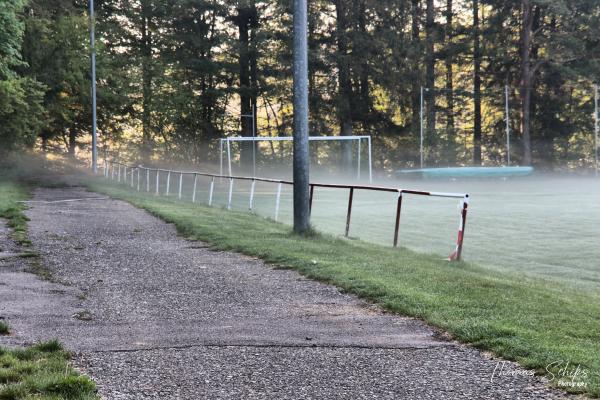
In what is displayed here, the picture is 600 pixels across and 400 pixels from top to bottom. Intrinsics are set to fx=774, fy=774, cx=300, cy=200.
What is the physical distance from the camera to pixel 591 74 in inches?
1810

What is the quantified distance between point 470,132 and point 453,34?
21.8ft

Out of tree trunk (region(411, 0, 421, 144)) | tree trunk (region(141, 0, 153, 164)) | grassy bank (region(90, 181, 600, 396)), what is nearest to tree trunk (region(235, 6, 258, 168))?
tree trunk (region(141, 0, 153, 164))

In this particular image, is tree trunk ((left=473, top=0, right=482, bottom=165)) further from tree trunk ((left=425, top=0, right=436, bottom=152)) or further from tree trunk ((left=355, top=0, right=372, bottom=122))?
tree trunk ((left=355, top=0, right=372, bottom=122))

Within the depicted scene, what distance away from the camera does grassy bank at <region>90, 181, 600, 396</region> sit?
17.1 ft

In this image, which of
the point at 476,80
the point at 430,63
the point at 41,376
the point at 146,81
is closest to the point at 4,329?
the point at 41,376

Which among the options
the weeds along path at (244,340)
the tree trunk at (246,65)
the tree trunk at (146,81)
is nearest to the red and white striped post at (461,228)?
the weeds along path at (244,340)

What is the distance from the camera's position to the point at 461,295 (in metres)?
7.38

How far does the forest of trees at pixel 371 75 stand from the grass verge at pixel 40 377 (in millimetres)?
39754

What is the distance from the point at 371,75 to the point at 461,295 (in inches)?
1674

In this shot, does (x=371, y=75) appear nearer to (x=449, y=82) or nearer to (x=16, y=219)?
(x=449, y=82)

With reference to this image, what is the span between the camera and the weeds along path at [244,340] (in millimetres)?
4344

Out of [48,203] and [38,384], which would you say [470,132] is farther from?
[38,384]

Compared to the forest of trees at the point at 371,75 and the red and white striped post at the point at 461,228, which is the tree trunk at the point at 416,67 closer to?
the forest of trees at the point at 371,75

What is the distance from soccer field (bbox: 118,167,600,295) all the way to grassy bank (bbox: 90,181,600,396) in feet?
4.50
